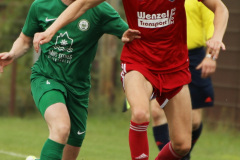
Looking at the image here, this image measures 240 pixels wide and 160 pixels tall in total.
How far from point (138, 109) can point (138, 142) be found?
36cm

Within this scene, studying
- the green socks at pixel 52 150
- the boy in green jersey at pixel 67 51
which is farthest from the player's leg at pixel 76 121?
the green socks at pixel 52 150

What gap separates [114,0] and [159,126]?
6.71 metres

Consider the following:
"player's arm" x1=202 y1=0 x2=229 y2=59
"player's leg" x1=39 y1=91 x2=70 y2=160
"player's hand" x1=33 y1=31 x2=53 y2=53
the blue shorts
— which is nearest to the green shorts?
"player's leg" x1=39 y1=91 x2=70 y2=160

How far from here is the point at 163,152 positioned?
6531 mm

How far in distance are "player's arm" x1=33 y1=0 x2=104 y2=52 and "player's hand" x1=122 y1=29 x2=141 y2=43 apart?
19.6 inches

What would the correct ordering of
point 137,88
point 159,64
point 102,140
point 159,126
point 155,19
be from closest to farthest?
point 137,88 < point 155,19 < point 159,64 < point 159,126 < point 102,140

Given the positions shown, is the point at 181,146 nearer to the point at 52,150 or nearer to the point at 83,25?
the point at 52,150

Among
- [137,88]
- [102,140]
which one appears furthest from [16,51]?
[102,140]

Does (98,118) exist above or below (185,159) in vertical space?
below

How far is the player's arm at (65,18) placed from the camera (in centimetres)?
514

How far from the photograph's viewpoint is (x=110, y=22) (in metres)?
6.22

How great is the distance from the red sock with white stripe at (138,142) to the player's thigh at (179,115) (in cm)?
54

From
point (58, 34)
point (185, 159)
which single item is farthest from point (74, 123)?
point (185, 159)

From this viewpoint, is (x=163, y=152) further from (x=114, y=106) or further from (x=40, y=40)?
(x=114, y=106)
